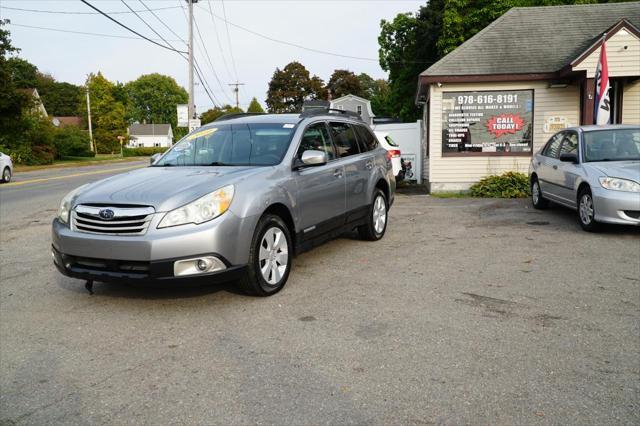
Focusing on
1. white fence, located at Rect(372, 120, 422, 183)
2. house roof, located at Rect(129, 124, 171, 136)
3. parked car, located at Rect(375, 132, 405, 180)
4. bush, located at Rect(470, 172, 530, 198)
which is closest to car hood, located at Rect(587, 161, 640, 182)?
bush, located at Rect(470, 172, 530, 198)

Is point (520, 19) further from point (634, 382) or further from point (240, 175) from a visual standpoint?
point (634, 382)

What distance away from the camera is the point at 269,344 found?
162 inches

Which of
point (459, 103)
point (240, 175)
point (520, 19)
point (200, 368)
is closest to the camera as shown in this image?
point (200, 368)

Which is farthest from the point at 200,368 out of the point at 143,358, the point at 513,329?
the point at 513,329

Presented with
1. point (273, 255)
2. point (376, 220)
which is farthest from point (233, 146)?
point (376, 220)

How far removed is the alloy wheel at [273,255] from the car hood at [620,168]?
17.3 feet

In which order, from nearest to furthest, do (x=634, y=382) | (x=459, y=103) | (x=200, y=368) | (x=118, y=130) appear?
1. (x=634, y=382)
2. (x=200, y=368)
3. (x=459, y=103)
4. (x=118, y=130)

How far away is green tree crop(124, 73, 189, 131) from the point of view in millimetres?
119125

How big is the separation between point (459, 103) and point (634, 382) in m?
12.2

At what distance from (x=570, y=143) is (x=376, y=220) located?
403 cm

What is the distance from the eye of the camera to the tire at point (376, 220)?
7758mm

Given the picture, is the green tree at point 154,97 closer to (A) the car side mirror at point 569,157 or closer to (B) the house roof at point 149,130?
(B) the house roof at point 149,130

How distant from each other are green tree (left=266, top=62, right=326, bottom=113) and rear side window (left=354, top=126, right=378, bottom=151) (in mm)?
76544

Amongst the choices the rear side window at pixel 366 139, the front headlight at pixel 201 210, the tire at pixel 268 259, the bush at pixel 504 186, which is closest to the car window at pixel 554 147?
the bush at pixel 504 186
